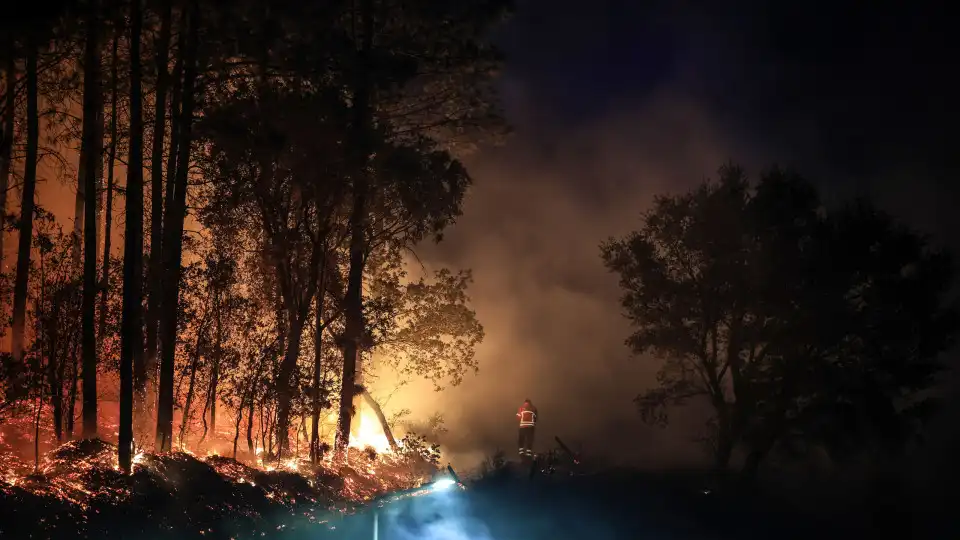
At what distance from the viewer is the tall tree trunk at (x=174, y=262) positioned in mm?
16781

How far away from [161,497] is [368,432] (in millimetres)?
13335

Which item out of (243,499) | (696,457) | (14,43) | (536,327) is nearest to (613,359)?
(536,327)

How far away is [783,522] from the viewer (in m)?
26.1

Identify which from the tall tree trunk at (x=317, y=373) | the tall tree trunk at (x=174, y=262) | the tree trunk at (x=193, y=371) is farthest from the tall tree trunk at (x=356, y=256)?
the tree trunk at (x=193, y=371)

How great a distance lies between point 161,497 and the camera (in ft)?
44.6

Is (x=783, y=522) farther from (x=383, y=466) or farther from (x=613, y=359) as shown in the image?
(x=613, y=359)

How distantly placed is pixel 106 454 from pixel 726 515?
19002 mm

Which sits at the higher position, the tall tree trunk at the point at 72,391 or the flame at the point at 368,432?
the tall tree trunk at the point at 72,391

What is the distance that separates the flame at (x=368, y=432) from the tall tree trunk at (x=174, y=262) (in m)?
8.68

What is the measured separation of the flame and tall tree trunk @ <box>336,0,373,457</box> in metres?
3.58

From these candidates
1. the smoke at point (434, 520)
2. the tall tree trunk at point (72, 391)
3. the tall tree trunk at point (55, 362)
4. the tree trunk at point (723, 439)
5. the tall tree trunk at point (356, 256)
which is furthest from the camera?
the tree trunk at point (723, 439)

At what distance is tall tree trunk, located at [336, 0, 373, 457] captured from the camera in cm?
2044

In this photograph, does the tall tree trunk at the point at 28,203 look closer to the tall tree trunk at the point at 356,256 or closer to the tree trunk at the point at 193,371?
the tree trunk at the point at 193,371

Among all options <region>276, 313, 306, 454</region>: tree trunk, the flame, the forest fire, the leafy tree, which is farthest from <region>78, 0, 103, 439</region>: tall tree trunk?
the leafy tree
